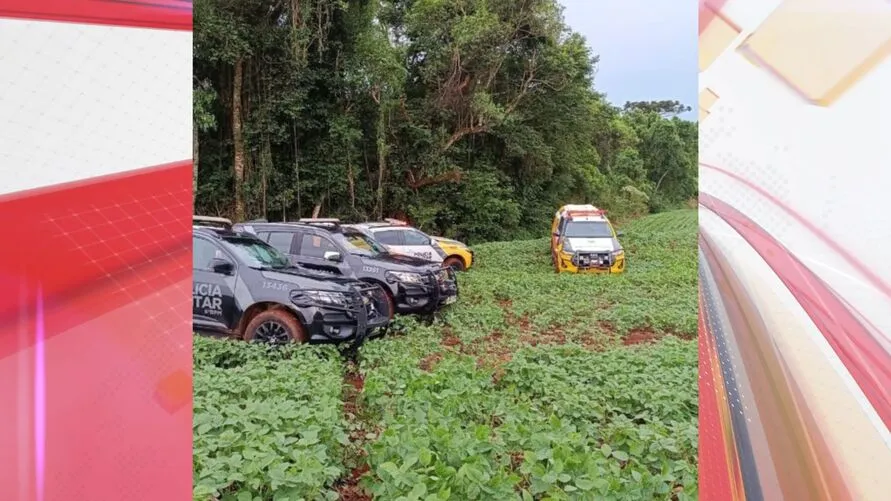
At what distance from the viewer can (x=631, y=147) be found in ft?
148

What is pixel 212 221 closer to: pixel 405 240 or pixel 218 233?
pixel 218 233

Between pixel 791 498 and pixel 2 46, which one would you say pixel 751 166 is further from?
pixel 2 46

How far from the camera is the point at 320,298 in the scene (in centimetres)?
666

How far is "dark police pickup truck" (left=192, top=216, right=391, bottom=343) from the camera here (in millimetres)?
6621

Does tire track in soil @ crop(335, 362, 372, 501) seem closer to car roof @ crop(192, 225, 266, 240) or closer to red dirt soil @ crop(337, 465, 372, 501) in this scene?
red dirt soil @ crop(337, 465, 372, 501)

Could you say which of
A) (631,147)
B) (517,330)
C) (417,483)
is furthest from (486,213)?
(417,483)

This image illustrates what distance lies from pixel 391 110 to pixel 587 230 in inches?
451

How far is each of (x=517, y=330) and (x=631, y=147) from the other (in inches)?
1560

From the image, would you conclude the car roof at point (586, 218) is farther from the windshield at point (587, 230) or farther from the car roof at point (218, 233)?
the car roof at point (218, 233)

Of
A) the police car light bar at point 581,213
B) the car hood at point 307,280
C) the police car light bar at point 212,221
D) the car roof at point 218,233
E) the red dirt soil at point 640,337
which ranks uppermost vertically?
the police car light bar at point 581,213

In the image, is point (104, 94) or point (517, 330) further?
point (517, 330)

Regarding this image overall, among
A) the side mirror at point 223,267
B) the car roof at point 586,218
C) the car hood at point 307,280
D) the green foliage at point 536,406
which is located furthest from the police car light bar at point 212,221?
the car roof at point 586,218

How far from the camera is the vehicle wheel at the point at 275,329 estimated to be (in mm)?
6605

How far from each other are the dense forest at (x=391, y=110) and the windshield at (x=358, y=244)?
11.6 metres
